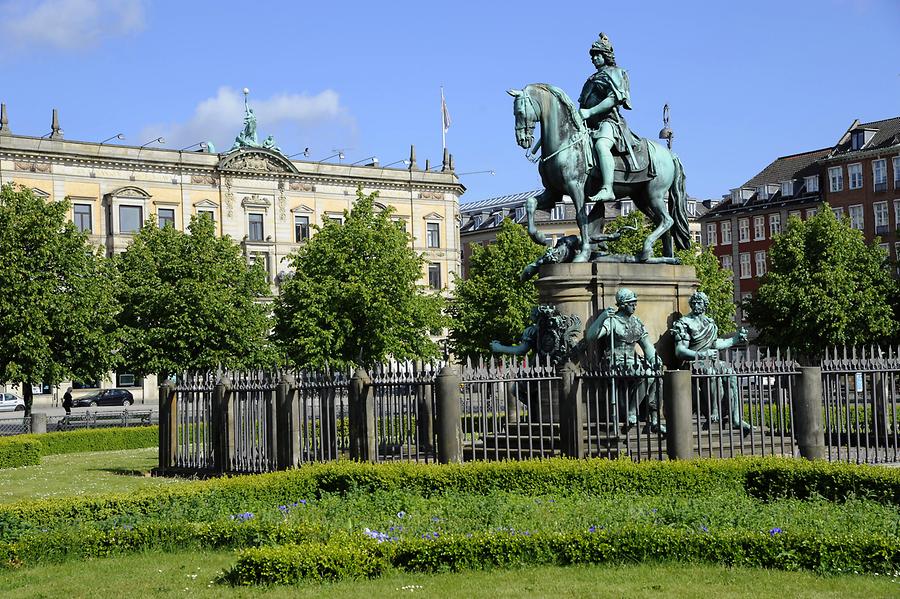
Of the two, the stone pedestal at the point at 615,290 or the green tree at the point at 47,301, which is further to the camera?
the green tree at the point at 47,301

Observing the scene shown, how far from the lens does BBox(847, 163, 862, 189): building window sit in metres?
83.1

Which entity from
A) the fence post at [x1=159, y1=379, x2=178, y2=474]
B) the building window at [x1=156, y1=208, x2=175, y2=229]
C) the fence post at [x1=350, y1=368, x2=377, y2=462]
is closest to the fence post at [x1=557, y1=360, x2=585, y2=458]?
the fence post at [x1=350, y1=368, x2=377, y2=462]

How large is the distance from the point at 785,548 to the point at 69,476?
16.7 m

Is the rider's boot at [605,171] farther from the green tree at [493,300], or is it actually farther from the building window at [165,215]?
the building window at [165,215]

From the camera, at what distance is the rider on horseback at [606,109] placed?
779 inches

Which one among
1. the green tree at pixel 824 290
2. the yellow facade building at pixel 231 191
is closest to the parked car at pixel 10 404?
the yellow facade building at pixel 231 191

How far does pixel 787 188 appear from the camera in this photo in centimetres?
8975

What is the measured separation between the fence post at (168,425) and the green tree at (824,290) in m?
42.6

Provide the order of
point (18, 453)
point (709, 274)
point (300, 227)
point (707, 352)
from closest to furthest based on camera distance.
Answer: point (707, 352), point (18, 453), point (709, 274), point (300, 227)

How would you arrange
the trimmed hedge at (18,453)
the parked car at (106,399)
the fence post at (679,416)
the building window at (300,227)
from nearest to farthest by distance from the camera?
the fence post at (679,416) → the trimmed hedge at (18,453) → the parked car at (106,399) → the building window at (300,227)

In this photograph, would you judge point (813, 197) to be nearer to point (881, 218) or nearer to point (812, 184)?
point (812, 184)

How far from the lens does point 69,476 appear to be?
78.4ft

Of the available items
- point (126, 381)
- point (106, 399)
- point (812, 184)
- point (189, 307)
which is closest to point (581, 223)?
point (189, 307)

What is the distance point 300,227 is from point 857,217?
3791 cm
